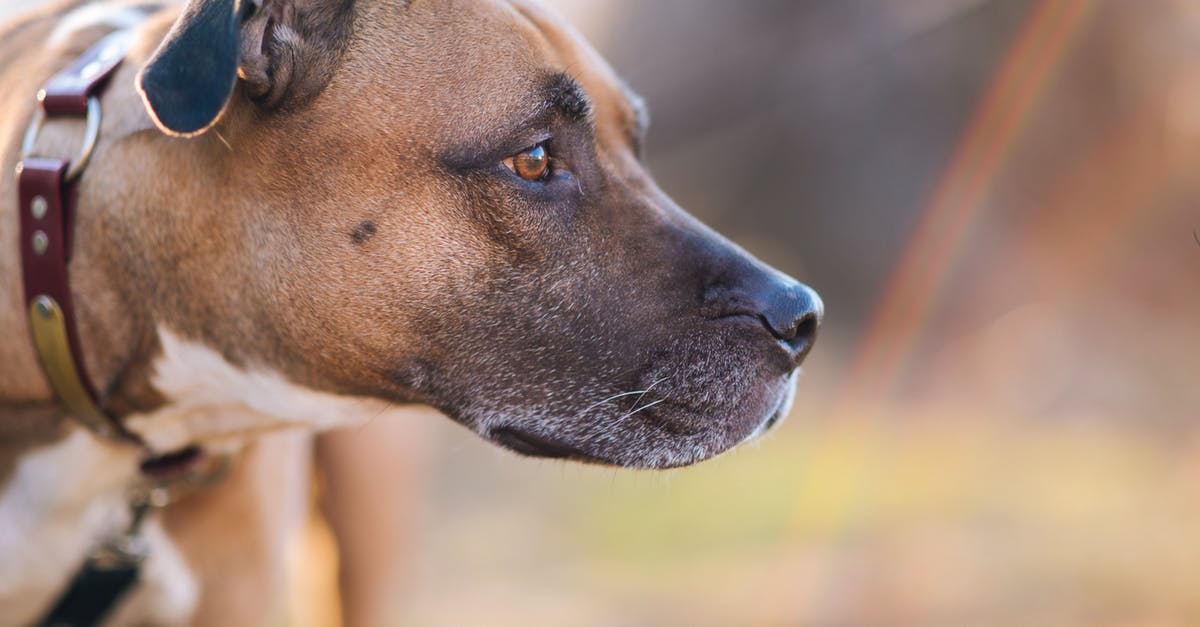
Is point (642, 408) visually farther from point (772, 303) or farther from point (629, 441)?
point (772, 303)

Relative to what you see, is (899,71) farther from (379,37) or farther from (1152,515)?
(379,37)

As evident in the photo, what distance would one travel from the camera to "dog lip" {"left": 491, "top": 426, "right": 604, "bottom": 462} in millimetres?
2615

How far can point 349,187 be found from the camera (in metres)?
2.44

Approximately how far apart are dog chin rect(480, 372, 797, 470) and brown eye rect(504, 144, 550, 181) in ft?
1.76

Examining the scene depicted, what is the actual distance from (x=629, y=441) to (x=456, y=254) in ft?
1.87

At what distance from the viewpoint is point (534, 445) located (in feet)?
8.68

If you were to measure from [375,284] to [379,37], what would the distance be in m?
0.53

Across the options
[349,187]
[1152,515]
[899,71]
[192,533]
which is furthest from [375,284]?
[899,71]

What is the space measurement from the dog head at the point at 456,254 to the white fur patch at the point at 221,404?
56 mm

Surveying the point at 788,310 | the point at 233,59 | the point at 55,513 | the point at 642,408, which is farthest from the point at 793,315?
the point at 55,513

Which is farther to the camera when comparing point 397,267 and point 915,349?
point 915,349

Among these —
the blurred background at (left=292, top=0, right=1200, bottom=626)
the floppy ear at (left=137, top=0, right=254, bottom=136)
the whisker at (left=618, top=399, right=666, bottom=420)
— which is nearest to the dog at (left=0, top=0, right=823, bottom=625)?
the whisker at (left=618, top=399, right=666, bottom=420)

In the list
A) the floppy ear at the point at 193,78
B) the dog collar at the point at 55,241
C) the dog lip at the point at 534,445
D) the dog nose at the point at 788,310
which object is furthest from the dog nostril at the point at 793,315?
the dog collar at the point at 55,241

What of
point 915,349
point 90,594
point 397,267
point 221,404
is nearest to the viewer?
point 397,267
